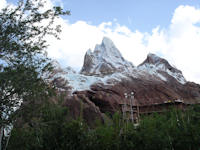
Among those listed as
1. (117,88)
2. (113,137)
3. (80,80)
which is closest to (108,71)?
(117,88)

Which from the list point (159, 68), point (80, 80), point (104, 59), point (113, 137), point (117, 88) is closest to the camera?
point (113, 137)

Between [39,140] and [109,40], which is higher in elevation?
[109,40]

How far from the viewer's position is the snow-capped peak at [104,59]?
95.1 ft

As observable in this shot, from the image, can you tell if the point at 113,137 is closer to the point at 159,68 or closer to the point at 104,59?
the point at 159,68

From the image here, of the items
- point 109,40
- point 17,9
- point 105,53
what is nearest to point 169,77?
point 105,53

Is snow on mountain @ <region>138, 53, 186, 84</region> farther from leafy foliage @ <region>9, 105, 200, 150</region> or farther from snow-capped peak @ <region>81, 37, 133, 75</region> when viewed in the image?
leafy foliage @ <region>9, 105, 200, 150</region>

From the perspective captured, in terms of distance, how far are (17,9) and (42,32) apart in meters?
0.82

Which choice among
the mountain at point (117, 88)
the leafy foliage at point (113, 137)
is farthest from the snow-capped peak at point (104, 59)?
the leafy foliage at point (113, 137)

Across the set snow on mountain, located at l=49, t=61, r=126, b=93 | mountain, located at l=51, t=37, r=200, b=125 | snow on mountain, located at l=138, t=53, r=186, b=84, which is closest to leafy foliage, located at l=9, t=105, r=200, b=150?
mountain, located at l=51, t=37, r=200, b=125

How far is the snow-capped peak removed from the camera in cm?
2900

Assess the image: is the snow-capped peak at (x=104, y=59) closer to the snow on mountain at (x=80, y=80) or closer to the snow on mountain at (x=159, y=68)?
the snow on mountain at (x=159, y=68)

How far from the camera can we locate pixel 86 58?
32125 mm

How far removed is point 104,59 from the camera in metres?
30.9

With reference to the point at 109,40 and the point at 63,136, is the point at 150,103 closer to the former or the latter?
the point at 63,136
